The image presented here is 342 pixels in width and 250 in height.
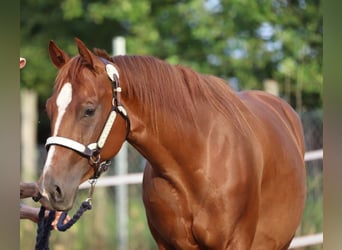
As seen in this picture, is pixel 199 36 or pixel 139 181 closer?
pixel 139 181

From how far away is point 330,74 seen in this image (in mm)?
1001

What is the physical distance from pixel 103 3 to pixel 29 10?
1.37 meters

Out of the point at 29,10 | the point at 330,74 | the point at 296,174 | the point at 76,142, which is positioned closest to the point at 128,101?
the point at 76,142

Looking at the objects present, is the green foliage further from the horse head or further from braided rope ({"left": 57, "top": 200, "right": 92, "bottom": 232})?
the horse head

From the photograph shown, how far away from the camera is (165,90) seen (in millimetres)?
2426

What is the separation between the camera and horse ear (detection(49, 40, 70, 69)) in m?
2.33

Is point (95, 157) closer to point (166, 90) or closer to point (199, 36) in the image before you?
point (166, 90)

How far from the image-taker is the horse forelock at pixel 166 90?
2.36 meters

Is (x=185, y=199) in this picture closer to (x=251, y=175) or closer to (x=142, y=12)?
(x=251, y=175)

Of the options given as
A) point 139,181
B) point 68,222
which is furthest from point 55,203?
point 139,181

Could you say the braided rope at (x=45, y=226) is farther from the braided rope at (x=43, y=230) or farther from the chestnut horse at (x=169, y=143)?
the chestnut horse at (x=169, y=143)

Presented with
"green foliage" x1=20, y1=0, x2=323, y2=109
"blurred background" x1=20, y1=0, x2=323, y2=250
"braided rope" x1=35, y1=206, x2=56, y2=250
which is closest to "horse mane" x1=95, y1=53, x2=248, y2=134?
"braided rope" x1=35, y1=206, x2=56, y2=250

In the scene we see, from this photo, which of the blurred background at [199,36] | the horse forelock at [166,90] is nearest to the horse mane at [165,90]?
the horse forelock at [166,90]

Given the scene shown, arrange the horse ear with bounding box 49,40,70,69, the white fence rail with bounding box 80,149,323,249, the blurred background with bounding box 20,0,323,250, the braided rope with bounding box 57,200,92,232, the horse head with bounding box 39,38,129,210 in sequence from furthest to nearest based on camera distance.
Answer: the blurred background with bounding box 20,0,323,250, the white fence rail with bounding box 80,149,323,249, the braided rope with bounding box 57,200,92,232, the horse ear with bounding box 49,40,70,69, the horse head with bounding box 39,38,129,210
